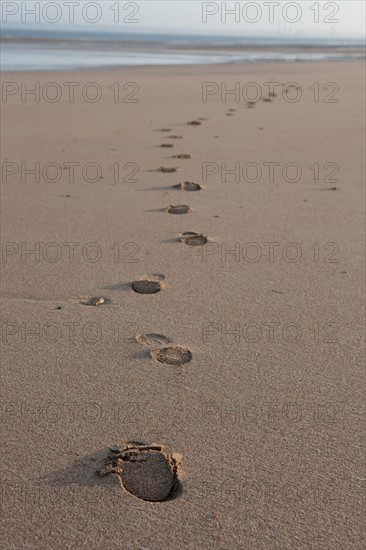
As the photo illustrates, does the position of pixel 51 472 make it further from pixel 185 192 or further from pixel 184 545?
pixel 185 192

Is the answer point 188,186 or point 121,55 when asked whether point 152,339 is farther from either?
point 121,55

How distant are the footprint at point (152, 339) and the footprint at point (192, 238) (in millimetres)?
917

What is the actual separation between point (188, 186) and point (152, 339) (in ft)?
6.37

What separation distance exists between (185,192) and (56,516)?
8.65 feet

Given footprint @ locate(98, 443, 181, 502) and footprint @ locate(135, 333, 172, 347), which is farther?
footprint @ locate(135, 333, 172, 347)

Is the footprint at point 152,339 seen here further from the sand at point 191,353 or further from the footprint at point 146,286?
the footprint at point 146,286

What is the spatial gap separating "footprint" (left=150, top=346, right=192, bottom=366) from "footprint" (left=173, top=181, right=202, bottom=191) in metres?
1.95

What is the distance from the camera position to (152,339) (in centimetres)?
213

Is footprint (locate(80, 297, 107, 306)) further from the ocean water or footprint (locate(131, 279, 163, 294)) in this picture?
the ocean water

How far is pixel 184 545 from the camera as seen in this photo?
52.3 inches

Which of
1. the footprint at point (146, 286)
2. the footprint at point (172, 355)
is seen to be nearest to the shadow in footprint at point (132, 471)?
the footprint at point (172, 355)

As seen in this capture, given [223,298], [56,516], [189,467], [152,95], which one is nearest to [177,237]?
[223,298]

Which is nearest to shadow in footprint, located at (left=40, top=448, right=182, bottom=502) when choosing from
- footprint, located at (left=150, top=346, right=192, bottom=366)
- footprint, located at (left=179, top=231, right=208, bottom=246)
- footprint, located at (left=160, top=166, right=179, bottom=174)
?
footprint, located at (left=150, top=346, right=192, bottom=366)

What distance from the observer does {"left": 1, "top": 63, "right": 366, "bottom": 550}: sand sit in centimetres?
141
